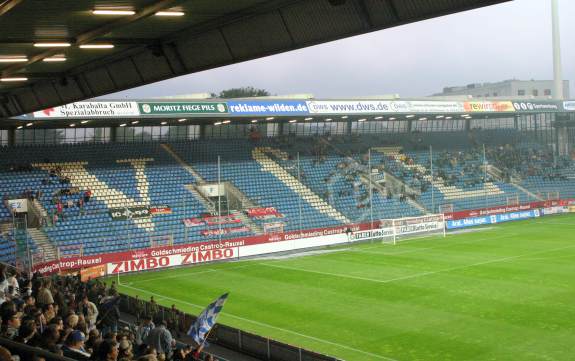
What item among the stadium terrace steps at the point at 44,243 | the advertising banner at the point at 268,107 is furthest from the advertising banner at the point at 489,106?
the stadium terrace steps at the point at 44,243

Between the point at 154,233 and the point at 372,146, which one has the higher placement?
the point at 372,146

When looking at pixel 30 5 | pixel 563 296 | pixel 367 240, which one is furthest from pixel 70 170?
pixel 30 5

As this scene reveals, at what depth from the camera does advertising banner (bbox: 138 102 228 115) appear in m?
41.8

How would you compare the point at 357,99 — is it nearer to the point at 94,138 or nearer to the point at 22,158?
the point at 94,138

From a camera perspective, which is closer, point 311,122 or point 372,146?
point 311,122

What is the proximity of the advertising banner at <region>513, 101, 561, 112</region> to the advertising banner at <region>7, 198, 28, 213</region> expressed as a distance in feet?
138

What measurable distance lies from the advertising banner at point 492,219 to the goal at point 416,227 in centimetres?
249

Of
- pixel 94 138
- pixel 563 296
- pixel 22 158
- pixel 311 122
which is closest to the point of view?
pixel 563 296

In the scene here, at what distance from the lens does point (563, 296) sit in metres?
25.6

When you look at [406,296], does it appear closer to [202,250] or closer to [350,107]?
[202,250]

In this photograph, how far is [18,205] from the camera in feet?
129

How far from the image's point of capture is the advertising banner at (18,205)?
128 feet

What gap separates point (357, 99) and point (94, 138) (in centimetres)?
1898

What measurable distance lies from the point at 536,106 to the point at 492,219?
53.0 feet
